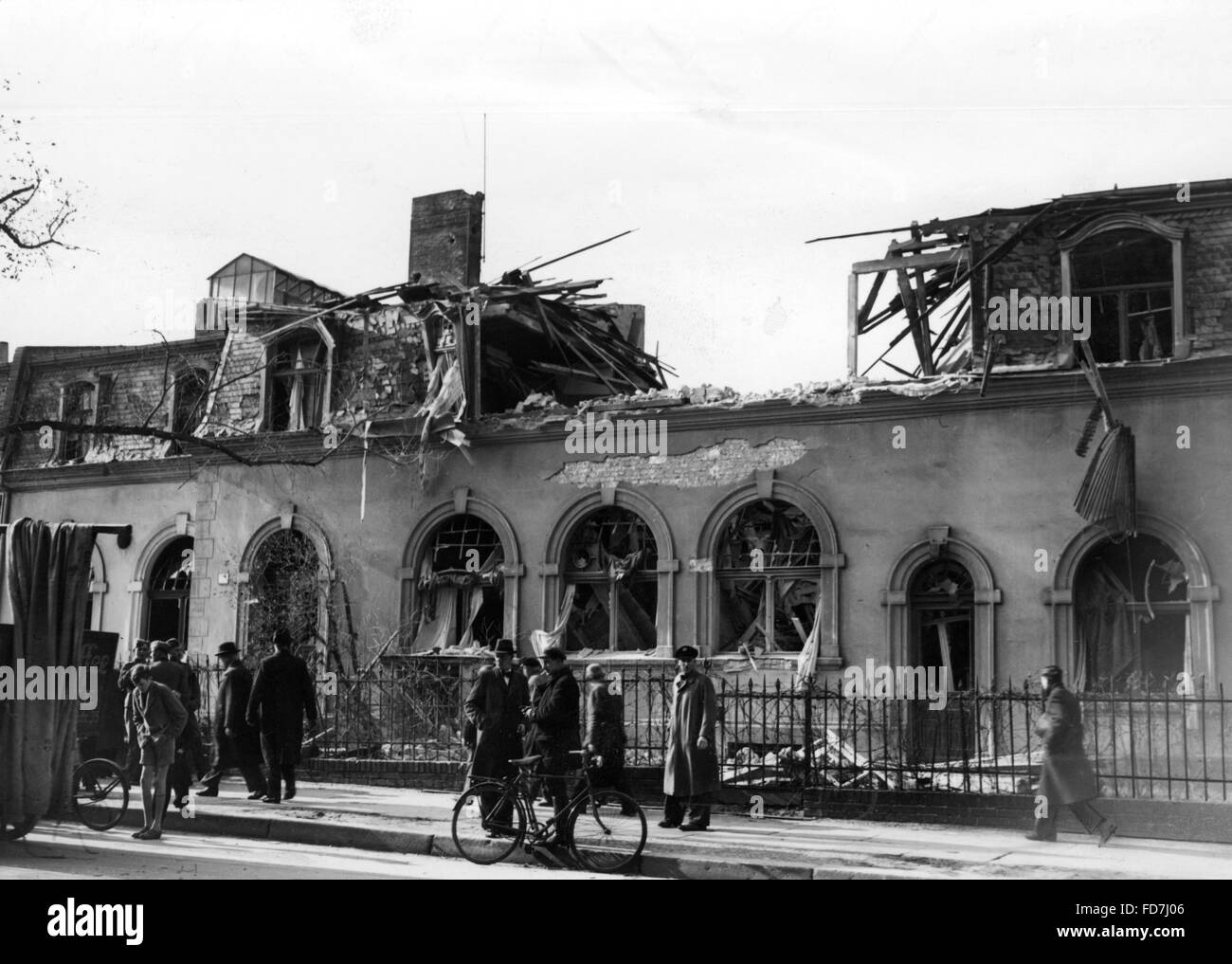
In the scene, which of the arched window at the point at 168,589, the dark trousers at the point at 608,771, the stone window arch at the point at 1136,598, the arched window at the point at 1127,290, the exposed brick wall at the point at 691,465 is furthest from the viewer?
the arched window at the point at 168,589

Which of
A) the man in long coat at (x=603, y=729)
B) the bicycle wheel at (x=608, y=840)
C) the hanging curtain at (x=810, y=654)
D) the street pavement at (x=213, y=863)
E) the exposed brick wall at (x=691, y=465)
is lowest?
the street pavement at (x=213, y=863)

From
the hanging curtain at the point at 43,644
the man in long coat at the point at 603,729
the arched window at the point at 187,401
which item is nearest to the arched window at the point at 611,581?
the man in long coat at the point at 603,729

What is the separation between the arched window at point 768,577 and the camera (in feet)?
66.8

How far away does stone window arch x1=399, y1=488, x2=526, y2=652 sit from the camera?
74.3 feet

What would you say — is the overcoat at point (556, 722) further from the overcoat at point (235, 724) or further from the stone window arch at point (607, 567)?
the stone window arch at point (607, 567)

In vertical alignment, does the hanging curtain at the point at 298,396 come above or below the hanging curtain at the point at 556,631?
above

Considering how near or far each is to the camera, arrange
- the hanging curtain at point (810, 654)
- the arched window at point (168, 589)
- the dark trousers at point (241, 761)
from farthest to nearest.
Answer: the arched window at point (168, 589)
the hanging curtain at point (810, 654)
the dark trousers at point (241, 761)

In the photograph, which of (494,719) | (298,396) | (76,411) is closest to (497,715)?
(494,719)

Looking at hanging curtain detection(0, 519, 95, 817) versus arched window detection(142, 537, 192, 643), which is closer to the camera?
hanging curtain detection(0, 519, 95, 817)

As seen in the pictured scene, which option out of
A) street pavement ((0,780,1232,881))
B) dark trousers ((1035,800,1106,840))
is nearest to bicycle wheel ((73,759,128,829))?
street pavement ((0,780,1232,881))

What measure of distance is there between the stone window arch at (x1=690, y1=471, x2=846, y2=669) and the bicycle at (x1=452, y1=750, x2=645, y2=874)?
7892 millimetres

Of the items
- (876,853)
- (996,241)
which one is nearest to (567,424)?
(996,241)

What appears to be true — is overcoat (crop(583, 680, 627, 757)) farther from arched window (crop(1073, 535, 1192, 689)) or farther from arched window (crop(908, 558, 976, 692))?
arched window (crop(1073, 535, 1192, 689))

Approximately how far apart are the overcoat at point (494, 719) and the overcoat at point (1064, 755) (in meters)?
4.92
